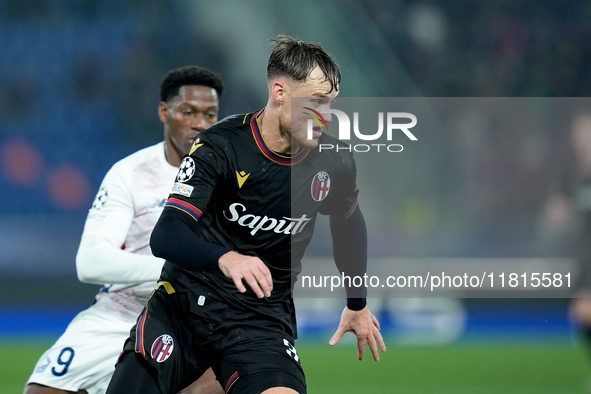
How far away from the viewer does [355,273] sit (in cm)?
372

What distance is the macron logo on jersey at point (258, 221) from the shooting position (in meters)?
3.24

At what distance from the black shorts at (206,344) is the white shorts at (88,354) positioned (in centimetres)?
112

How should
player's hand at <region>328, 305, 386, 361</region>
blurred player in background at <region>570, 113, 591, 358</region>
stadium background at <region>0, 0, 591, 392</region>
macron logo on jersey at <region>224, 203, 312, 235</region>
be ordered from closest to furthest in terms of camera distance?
1. macron logo on jersey at <region>224, 203, 312, 235</region>
2. player's hand at <region>328, 305, 386, 361</region>
3. blurred player in background at <region>570, 113, 591, 358</region>
4. stadium background at <region>0, 0, 591, 392</region>

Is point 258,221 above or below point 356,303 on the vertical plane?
above

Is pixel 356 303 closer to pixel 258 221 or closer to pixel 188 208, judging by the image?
pixel 258 221

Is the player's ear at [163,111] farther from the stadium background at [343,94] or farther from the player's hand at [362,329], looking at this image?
the stadium background at [343,94]

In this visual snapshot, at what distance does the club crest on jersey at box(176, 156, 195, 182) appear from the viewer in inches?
122

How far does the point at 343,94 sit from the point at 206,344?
9.47 meters

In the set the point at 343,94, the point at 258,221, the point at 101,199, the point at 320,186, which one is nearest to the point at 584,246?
the point at 320,186

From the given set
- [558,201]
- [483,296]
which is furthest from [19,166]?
[558,201]

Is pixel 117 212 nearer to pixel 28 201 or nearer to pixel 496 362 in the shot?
pixel 496 362

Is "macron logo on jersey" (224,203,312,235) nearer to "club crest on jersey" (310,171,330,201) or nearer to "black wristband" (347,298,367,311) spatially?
"club crest on jersey" (310,171,330,201)

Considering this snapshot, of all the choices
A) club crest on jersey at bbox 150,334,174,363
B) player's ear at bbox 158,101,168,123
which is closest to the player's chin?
club crest on jersey at bbox 150,334,174,363

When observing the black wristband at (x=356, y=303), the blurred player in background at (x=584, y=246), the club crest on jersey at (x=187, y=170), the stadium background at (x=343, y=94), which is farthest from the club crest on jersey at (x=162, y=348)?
the stadium background at (x=343, y=94)
